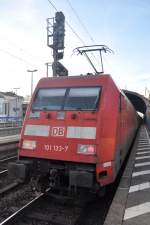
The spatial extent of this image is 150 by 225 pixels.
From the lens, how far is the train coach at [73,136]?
251 inches

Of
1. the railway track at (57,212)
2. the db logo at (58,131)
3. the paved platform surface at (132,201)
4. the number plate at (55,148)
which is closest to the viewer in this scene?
the paved platform surface at (132,201)

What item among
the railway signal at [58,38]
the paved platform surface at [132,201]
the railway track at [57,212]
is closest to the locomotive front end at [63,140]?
the railway track at [57,212]

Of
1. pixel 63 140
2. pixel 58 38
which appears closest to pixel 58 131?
pixel 63 140

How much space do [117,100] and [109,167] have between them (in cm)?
166

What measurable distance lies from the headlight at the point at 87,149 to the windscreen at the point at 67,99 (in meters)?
0.91

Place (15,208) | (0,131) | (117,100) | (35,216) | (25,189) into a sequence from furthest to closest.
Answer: (0,131)
(25,189)
(117,100)
(15,208)
(35,216)

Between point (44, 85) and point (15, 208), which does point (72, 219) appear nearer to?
point (15, 208)

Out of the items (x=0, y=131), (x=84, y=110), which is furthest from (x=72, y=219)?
(x=0, y=131)

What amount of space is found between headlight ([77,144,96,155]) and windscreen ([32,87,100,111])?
91cm

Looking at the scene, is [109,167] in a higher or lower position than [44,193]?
higher

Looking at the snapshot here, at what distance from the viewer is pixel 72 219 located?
620 centimetres

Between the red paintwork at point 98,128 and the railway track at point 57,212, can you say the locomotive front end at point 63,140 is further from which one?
the railway track at point 57,212

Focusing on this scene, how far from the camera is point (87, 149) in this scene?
6.41m

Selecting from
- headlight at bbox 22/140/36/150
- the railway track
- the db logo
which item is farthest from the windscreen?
the railway track
